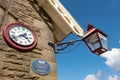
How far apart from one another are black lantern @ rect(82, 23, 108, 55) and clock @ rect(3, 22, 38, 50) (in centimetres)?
132

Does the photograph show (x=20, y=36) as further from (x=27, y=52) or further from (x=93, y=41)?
(x=93, y=41)

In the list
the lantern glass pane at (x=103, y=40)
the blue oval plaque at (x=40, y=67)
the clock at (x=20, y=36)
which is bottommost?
the blue oval plaque at (x=40, y=67)

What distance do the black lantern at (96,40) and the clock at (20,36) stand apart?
4.35 feet

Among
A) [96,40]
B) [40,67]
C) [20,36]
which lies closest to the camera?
[40,67]

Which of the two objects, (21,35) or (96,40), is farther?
(96,40)

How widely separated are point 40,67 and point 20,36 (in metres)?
0.89

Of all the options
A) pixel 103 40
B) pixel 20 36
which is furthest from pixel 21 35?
pixel 103 40

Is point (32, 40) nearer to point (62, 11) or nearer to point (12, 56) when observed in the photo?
point (12, 56)

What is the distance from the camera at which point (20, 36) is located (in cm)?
560

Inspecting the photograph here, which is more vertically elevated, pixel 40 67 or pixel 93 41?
pixel 93 41

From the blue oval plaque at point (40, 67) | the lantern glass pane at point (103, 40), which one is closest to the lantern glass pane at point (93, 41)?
the lantern glass pane at point (103, 40)

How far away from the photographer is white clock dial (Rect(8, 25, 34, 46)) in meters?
5.46

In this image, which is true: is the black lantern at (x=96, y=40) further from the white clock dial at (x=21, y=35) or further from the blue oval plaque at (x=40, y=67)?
the white clock dial at (x=21, y=35)

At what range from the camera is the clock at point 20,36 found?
5324 millimetres
